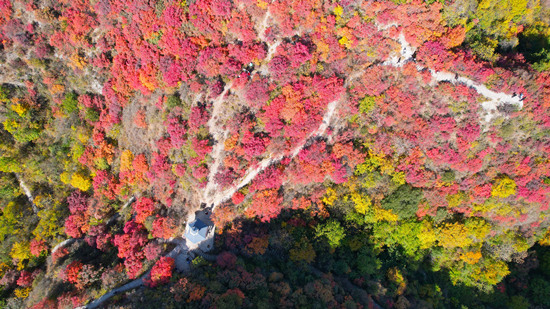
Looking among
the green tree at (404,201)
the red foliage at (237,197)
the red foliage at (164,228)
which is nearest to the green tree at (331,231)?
the green tree at (404,201)

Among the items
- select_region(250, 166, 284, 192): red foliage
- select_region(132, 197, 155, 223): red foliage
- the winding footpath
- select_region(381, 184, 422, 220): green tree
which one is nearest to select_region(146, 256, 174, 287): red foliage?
the winding footpath

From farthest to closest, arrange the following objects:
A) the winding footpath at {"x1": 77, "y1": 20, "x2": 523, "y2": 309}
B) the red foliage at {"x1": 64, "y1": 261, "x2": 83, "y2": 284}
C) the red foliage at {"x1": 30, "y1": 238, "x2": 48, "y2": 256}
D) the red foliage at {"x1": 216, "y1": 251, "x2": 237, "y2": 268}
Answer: the red foliage at {"x1": 30, "y1": 238, "x2": 48, "y2": 256}, the red foliage at {"x1": 64, "y1": 261, "x2": 83, "y2": 284}, the red foliage at {"x1": 216, "y1": 251, "x2": 237, "y2": 268}, the winding footpath at {"x1": 77, "y1": 20, "x2": 523, "y2": 309}

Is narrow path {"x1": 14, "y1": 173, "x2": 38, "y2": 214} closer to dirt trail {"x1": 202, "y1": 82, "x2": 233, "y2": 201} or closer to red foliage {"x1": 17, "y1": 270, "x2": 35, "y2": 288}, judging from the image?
red foliage {"x1": 17, "y1": 270, "x2": 35, "y2": 288}

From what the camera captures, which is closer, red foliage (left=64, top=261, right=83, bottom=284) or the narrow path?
red foliage (left=64, top=261, right=83, bottom=284)

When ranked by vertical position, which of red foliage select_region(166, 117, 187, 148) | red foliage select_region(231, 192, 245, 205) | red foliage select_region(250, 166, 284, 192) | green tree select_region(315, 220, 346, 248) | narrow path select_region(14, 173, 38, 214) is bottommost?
green tree select_region(315, 220, 346, 248)

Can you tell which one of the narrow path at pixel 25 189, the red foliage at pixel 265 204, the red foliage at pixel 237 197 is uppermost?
the narrow path at pixel 25 189

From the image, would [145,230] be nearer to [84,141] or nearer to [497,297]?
[84,141]

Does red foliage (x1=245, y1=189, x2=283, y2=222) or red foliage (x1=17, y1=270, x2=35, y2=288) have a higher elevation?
red foliage (x1=245, y1=189, x2=283, y2=222)

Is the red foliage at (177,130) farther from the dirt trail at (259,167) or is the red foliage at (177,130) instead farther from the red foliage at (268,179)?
the red foliage at (268,179)

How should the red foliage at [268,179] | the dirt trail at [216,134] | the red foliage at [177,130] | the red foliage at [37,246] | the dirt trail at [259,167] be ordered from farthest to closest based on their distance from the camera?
the red foliage at [37,246] < the dirt trail at [259,167] < the red foliage at [268,179] < the red foliage at [177,130] < the dirt trail at [216,134]

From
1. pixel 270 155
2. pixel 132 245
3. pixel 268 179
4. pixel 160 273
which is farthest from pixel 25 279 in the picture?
pixel 270 155

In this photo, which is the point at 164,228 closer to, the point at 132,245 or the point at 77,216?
the point at 132,245
